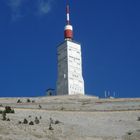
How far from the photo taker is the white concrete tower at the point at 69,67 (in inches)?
5792

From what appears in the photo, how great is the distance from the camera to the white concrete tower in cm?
14712

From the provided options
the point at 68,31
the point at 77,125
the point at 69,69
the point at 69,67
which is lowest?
the point at 77,125

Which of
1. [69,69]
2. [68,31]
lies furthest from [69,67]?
[68,31]

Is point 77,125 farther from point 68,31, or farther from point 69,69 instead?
point 68,31

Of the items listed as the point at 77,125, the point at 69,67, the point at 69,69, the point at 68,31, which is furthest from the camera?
the point at 68,31

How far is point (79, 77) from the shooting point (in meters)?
152

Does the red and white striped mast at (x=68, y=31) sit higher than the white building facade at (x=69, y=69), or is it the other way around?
the red and white striped mast at (x=68, y=31)

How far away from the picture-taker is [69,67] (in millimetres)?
152000

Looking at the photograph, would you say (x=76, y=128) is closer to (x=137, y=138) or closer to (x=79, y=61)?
(x=137, y=138)

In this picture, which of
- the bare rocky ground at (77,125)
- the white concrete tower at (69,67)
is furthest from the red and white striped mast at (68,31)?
the bare rocky ground at (77,125)

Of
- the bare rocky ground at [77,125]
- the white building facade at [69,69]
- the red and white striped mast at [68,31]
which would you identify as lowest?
the bare rocky ground at [77,125]

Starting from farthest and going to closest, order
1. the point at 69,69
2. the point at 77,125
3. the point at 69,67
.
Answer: the point at 69,67, the point at 69,69, the point at 77,125

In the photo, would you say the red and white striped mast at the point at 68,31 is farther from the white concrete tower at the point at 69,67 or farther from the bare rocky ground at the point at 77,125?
the bare rocky ground at the point at 77,125

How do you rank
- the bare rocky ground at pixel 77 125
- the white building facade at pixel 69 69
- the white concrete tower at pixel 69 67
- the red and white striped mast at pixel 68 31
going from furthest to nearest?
the red and white striped mast at pixel 68 31 < the white concrete tower at pixel 69 67 < the white building facade at pixel 69 69 < the bare rocky ground at pixel 77 125
